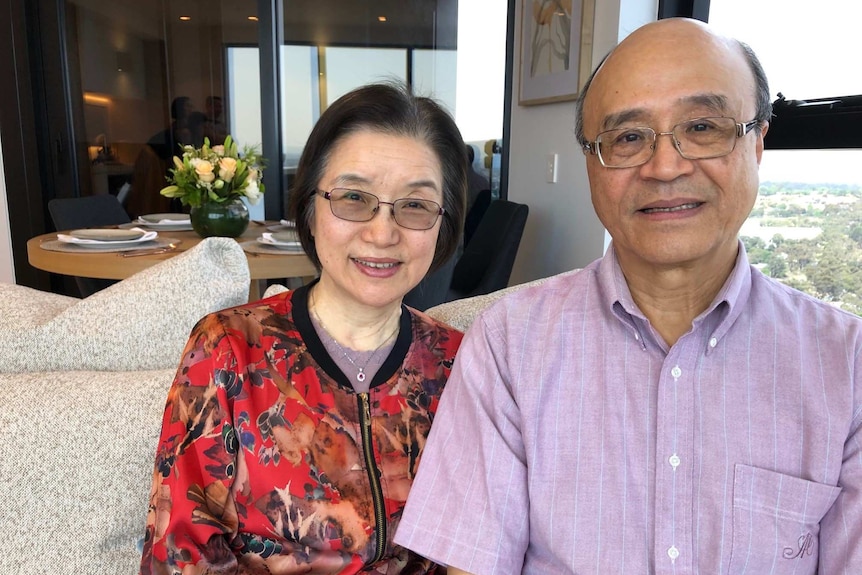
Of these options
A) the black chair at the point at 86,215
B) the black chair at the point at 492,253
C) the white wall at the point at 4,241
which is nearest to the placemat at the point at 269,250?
the black chair at the point at 492,253

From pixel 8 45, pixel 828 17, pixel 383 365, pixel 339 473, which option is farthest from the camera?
pixel 8 45

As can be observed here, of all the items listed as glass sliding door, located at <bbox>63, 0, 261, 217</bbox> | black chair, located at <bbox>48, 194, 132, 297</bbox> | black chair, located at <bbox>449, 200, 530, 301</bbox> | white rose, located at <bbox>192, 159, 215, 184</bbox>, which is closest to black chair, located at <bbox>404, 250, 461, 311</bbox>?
black chair, located at <bbox>449, 200, 530, 301</bbox>

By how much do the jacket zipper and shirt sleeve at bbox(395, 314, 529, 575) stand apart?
0.15 ft

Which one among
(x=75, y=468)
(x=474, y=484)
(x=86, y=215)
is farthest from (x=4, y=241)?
(x=474, y=484)

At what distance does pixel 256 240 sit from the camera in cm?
278

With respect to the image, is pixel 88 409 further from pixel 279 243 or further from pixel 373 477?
pixel 279 243

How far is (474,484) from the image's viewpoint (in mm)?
992

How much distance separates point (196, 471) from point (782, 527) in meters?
0.81

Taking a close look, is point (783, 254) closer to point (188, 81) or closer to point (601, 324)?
point (601, 324)

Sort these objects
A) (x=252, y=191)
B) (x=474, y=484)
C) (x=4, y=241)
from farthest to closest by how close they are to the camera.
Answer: (x=4, y=241)
(x=252, y=191)
(x=474, y=484)

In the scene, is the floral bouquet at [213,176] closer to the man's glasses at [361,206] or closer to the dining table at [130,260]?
the dining table at [130,260]

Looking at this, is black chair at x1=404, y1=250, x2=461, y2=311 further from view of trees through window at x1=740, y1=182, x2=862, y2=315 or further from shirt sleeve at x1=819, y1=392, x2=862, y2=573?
shirt sleeve at x1=819, y1=392, x2=862, y2=573

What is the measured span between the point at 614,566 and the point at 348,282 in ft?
1.92

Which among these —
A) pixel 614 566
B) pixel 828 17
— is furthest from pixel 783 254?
pixel 614 566
